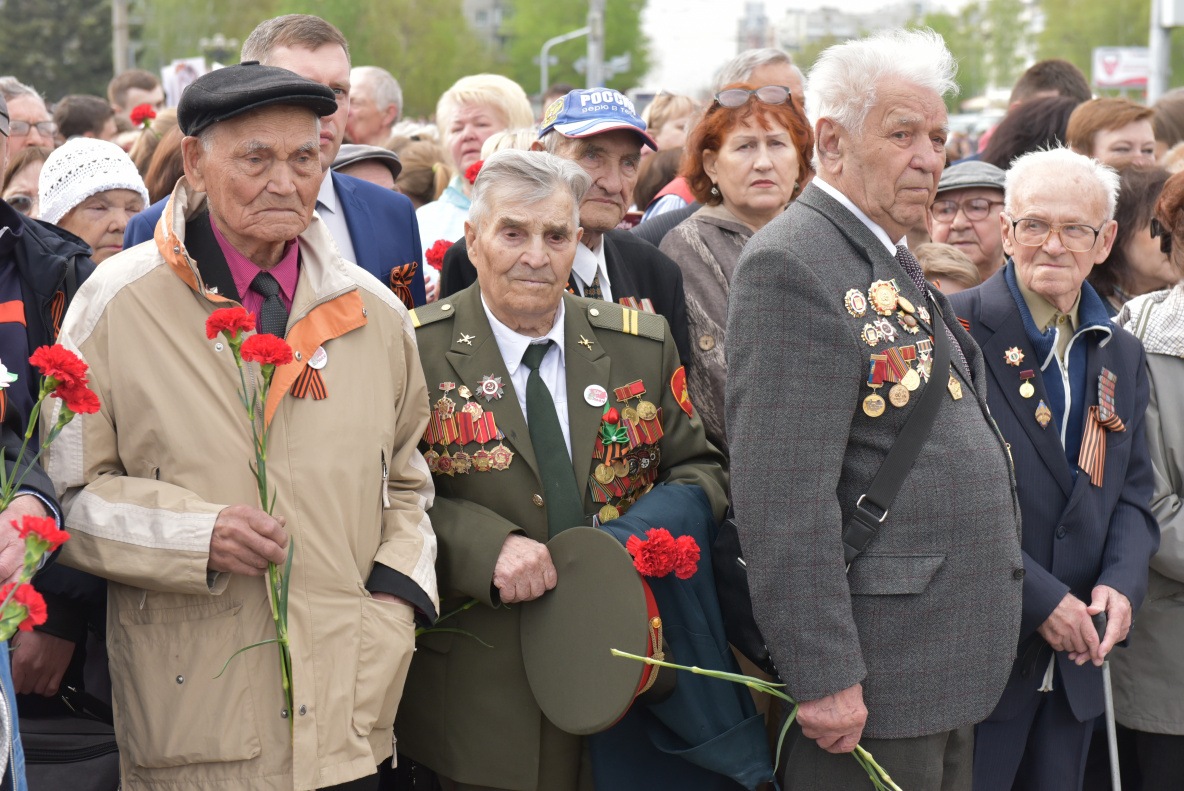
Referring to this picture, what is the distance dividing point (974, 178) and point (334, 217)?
273 centimetres

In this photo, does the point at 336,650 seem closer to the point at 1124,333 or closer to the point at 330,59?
the point at 330,59

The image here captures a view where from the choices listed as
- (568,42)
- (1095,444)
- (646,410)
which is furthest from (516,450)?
(568,42)

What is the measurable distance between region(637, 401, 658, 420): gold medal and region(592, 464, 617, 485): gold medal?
0.18m

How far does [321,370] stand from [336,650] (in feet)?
2.09

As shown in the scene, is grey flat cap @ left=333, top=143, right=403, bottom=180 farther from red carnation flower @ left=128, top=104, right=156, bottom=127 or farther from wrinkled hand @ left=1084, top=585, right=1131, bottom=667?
wrinkled hand @ left=1084, top=585, right=1131, bottom=667

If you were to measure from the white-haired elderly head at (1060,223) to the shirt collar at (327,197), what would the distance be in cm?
213

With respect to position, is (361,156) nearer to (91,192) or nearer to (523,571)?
(91,192)

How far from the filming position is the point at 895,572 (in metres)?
2.56

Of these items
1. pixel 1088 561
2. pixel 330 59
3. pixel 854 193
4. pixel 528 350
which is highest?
pixel 330 59

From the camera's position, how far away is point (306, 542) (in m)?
2.52

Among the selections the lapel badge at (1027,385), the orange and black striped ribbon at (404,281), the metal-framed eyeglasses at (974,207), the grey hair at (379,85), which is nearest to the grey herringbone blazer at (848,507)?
the lapel badge at (1027,385)

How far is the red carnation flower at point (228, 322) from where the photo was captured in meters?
2.26

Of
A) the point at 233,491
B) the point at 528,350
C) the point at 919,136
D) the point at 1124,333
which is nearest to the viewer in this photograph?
the point at 233,491

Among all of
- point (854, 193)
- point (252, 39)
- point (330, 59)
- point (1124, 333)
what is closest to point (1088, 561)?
point (1124, 333)
